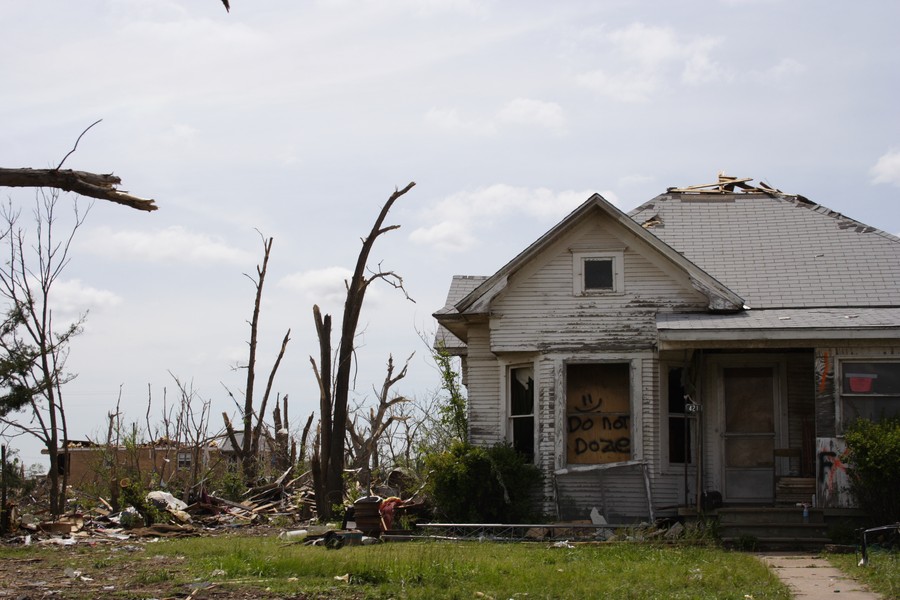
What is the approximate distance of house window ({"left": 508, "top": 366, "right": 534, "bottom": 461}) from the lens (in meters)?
18.2

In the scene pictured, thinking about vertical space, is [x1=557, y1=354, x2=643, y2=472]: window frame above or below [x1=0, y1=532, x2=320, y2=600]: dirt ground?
above

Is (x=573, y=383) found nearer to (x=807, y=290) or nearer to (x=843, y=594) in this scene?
(x=807, y=290)

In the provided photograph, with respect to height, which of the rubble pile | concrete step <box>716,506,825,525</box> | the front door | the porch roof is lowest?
the rubble pile

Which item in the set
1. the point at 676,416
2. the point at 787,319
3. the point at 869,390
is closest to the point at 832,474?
the point at 869,390

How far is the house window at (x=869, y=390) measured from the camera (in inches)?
610

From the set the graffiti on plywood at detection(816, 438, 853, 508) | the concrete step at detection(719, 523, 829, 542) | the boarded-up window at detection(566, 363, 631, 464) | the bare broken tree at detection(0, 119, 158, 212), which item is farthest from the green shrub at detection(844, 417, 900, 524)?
the bare broken tree at detection(0, 119, 158, 212)

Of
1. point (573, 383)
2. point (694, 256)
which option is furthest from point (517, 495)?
point (694, 256)

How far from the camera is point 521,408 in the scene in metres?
18.4

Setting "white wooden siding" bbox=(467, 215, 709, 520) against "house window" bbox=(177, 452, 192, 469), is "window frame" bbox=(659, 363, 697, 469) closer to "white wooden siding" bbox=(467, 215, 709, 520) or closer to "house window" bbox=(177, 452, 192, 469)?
"white wooden siding" bbox=(467, 215, 709, 520)

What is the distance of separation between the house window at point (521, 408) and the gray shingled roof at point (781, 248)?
12.2 ft

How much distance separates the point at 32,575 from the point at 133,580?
5.72 ft

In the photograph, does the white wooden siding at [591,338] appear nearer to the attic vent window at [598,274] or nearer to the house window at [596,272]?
the house window at [596,272]

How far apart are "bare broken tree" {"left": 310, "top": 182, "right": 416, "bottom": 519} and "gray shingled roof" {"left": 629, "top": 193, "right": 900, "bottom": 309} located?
18.3 feet

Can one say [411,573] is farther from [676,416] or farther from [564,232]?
[564,232]
